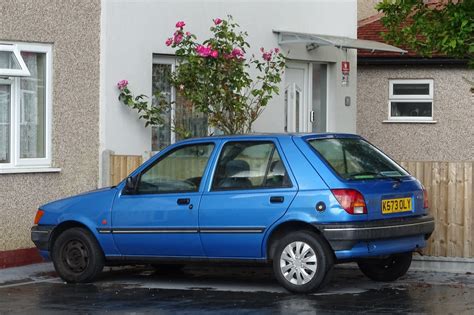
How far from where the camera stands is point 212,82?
50.6ft

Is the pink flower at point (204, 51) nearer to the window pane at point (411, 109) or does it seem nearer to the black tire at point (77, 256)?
the black tire at point (77, 256)

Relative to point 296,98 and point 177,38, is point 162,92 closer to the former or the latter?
point 177,38

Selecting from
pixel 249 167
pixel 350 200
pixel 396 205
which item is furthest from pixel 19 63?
pixel 396 205

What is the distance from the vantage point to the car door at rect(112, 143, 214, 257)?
466 inches

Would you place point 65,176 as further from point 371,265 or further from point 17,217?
point 371,265

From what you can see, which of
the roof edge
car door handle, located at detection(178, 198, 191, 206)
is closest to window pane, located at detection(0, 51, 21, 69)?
car door handle, located at detection(178, 198, 191, 206)

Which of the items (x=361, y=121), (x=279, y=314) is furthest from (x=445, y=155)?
(x=279, y=314)

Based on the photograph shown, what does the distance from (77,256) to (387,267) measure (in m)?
3.35

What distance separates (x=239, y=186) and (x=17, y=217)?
3.58 metres

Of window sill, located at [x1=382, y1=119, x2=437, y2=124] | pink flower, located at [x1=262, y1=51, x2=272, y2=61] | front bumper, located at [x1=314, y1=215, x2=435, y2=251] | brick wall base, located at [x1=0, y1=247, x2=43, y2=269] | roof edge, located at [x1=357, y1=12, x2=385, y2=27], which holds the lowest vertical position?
brick wall base, located at [x1=0, y1=247, x2=43, y2=269]

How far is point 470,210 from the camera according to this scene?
1318 centimetres

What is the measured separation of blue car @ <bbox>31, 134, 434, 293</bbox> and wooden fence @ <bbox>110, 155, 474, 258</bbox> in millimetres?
1232

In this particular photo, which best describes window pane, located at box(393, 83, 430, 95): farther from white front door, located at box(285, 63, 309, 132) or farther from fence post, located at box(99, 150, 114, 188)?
fence post, located at box(99, 150, 114, 188)

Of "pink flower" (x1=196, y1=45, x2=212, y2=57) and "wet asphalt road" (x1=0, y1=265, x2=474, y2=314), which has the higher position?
"pink flower" (x1=196, y1=45, x2=212, y2=57)
